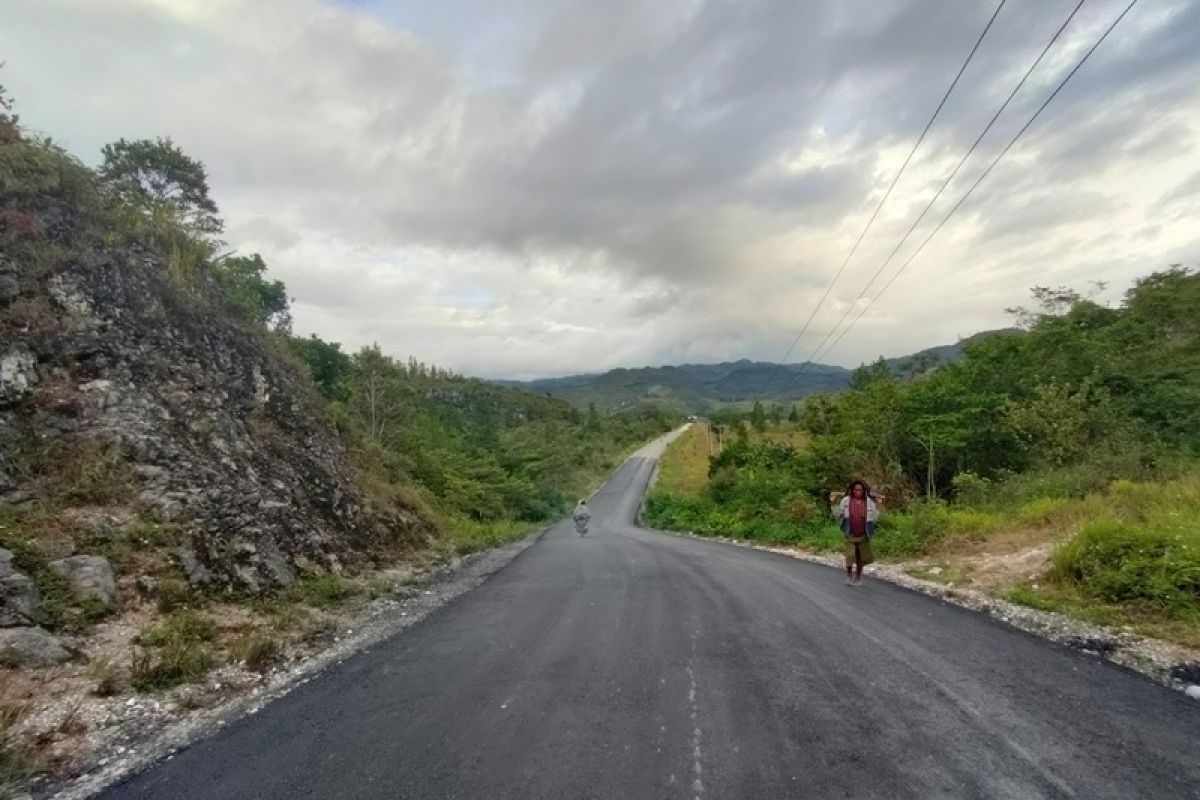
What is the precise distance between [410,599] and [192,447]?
451cm

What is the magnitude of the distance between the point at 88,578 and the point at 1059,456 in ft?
68.6

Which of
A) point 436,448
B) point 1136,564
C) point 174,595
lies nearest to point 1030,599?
point 1136,564

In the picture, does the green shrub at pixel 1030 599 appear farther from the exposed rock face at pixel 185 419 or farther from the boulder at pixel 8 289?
the boulder at pixel 8 289

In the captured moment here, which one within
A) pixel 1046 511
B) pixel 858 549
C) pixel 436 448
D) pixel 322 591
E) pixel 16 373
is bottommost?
pixel 322 591

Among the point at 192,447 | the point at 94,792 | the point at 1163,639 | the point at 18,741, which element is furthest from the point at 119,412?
the point at 1163,639

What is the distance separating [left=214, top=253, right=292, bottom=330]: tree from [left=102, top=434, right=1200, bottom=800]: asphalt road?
1170 cm

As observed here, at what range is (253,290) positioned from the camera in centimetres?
2148

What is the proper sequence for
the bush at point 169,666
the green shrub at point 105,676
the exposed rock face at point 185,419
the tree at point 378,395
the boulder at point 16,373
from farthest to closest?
the tree at point 378,395
the exposed rock face at point 185,419
the boulder at point 16,373
the bush at point 169,666
the green shrub at point 105,676

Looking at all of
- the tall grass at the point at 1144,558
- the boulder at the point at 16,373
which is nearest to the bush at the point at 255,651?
the boulder at the point at 16,373

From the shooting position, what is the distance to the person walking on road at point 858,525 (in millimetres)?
11648

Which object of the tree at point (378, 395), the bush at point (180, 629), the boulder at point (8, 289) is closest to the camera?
the bush at point (180, 629)

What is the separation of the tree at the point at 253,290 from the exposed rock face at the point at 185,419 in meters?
1.52

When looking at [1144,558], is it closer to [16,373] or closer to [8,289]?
[16,373]

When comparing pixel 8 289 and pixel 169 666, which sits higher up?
pixel 8 289
